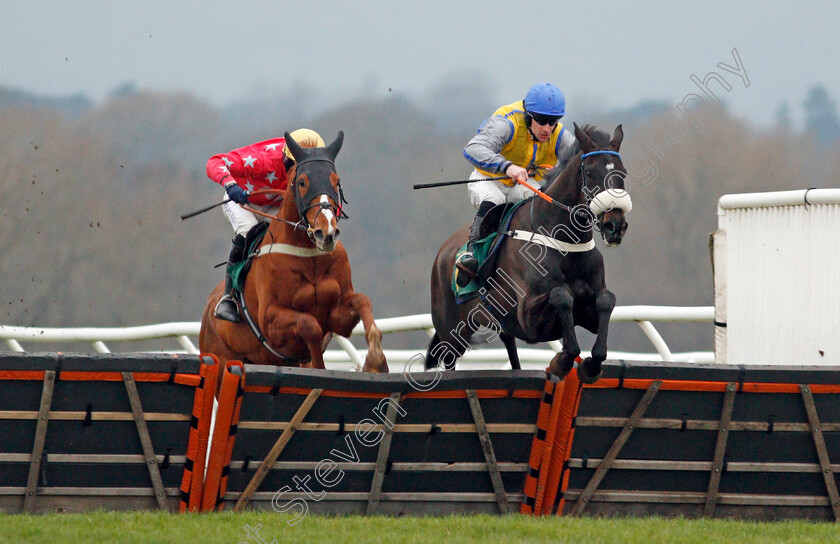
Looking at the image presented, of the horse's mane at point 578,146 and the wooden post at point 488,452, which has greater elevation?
the horse's mane at point 578,146

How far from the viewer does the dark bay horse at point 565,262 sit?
20.1ft

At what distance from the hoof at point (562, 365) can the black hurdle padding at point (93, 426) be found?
2008mm

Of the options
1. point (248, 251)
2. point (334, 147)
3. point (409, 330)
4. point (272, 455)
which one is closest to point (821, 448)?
point (272, 455)

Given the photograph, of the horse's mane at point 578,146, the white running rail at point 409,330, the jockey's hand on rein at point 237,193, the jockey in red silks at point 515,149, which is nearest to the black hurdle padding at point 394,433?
the jockey in red silks at point 515,149

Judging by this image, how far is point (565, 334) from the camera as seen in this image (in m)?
6.19

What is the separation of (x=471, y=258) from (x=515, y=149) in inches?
32.9

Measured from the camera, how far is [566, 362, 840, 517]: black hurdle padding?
6.34 m

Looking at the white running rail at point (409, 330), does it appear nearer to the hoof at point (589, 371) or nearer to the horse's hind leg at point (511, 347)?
the horse's hind leg at point (511, 347)

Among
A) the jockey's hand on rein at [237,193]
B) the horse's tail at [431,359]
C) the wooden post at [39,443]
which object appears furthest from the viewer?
the horse's tail at [431,359]

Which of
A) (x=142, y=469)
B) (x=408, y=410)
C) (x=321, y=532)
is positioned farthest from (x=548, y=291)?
(x=142, y=469)

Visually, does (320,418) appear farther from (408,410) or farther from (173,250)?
(173,250)

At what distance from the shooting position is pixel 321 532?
5375 mm

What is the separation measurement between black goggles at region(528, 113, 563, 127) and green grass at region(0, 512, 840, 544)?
Answer: 261 cm

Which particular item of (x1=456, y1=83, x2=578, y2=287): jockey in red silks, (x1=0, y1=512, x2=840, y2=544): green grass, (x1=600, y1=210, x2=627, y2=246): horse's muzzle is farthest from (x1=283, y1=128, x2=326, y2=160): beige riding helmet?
(x1=0, y1=512, x2=840, y2=544): green grass
